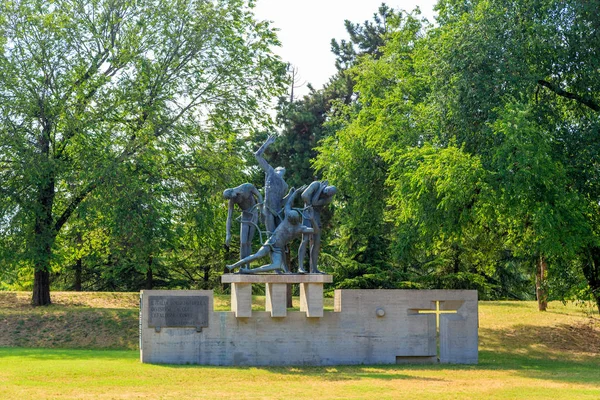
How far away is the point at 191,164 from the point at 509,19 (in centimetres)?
1200

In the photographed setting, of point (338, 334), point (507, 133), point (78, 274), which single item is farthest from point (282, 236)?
point (78, 274)

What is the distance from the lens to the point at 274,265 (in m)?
18.9

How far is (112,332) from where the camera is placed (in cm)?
2458

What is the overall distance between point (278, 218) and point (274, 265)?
1216 mm

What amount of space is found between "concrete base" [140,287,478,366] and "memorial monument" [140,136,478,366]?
0.02 meters

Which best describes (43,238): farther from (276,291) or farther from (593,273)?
(593,273)

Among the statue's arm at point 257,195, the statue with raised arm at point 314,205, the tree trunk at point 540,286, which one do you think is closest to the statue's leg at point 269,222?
the statue's arm at point 257,195

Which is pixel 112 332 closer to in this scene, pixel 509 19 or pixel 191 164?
pixel 191 164

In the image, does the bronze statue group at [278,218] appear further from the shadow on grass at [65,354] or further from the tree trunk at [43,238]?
the tree trunk at [43,238]

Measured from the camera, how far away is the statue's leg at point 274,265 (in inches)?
738

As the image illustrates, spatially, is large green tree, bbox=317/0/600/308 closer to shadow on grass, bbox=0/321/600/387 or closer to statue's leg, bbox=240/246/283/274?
shadow on grass, bbox=0/321/600/387

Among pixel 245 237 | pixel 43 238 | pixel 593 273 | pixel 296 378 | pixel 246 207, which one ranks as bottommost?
pixel 296 378

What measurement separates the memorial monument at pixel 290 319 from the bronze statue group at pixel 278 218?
2 centimetres

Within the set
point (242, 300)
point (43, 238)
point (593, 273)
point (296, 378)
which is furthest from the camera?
point (43, 238)
